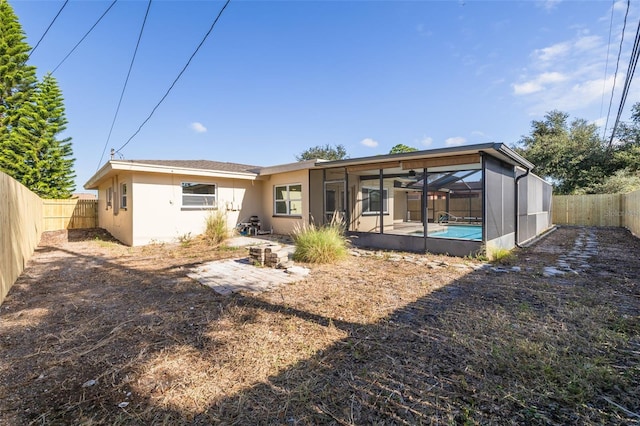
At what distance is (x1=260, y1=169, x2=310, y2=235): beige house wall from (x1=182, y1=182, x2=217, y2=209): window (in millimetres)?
2239

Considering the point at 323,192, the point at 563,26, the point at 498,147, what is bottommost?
the point at 323,192

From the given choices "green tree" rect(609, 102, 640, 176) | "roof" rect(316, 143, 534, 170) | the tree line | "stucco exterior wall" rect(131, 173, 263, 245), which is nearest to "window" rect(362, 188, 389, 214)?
"roof" rect(316, 143, 534, 170)

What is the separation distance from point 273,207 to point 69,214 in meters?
10.8

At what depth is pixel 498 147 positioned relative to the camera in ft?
20.6

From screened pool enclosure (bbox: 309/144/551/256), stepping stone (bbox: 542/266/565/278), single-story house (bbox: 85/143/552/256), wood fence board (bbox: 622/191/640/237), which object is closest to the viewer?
stepping stone (bbox: 542/266/565/278)

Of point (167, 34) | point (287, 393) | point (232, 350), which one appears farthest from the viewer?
point (167, 34)

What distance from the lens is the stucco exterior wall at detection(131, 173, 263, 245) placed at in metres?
9.20

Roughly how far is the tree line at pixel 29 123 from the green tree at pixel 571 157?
97.7ft

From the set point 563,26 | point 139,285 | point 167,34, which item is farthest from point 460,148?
point 167,34

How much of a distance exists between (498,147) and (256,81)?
29.9ft

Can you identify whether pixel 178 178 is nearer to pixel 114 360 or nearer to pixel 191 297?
pixel 191 297

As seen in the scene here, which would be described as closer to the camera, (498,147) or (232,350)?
(232,350)

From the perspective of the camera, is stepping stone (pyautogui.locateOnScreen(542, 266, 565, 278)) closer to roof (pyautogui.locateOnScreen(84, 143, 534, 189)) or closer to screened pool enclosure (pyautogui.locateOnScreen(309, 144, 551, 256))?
screened pool enclosure (pyautogui.locateOnScreen(309, 144, 551, 256))

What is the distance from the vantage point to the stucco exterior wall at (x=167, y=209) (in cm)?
920
